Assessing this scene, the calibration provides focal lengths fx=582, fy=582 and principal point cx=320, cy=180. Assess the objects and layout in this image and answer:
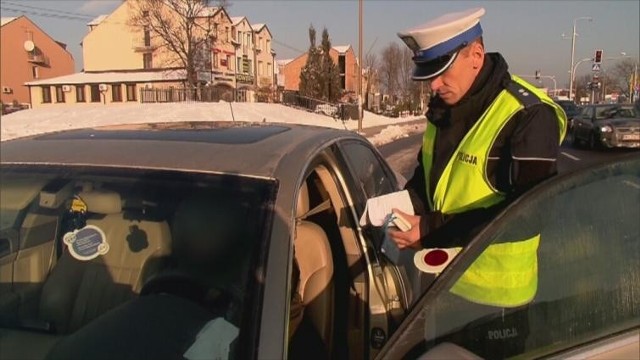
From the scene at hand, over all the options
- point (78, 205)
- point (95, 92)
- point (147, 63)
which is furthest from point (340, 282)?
point (147, 63)

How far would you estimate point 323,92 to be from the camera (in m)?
52.7

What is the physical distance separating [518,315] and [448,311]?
217 mm

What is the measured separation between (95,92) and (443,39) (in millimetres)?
55511

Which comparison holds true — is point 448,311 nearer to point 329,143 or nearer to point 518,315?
point 518,315

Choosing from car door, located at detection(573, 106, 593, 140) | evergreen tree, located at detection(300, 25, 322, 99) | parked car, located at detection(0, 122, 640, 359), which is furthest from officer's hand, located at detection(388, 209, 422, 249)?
evergreen tree, located at detection(300, 25, 322, 99)

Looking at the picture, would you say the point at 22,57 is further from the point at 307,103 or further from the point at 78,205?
the point at 78,205

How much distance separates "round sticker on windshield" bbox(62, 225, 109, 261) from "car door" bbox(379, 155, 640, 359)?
110 centimetres

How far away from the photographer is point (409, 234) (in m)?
2.32

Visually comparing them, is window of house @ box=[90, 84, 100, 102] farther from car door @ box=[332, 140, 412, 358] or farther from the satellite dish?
car door @ box=[332, 140, 412, 358]

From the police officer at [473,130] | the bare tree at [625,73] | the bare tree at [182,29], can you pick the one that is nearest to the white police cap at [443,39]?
the police officer at [473,130]

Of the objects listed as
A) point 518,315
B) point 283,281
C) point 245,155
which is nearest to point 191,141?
point 245,155

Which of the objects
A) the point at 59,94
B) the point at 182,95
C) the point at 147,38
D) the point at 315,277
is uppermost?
the point at 147,38

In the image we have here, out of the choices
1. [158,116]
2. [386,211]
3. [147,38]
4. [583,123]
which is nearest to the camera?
[386,211]

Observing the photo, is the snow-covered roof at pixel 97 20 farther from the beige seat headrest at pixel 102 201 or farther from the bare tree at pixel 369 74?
the beige seat headrest at pixel 102 201
